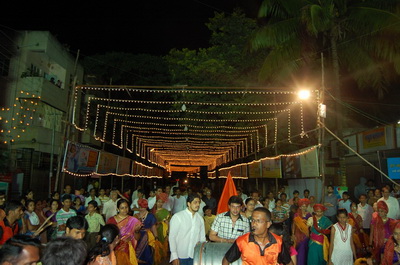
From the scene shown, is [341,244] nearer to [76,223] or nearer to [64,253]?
[76,223]

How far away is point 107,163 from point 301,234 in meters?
10.0

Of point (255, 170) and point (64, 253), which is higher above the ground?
→ point (255, 170)

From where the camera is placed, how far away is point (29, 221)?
23.8 feet

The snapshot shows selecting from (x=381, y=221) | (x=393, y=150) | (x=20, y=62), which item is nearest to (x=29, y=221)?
(x=381, y=221)

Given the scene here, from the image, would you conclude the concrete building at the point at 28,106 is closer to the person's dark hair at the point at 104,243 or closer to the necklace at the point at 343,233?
the person's dark hair at the point at 104,243

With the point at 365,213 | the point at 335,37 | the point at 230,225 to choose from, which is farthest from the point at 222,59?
the point at 230,225

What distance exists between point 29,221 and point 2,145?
10433 mm

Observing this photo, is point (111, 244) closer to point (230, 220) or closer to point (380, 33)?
point (230, 220)

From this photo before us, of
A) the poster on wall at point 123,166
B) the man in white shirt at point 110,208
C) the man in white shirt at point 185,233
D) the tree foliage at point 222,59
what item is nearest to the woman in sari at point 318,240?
the man in white shirt at point 185,233

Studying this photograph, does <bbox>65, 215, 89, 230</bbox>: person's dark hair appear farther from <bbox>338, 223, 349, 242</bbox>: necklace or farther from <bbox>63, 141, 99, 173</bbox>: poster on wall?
<bbox>63, 141, 99, 173</bbox>: poster on wall

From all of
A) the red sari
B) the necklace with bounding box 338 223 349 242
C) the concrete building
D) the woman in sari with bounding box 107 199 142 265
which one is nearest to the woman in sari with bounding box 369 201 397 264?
the necklace with bounding box 338 223 349 242

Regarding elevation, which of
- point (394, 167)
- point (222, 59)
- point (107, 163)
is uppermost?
point (222, 59)

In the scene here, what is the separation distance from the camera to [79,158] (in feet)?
37.2

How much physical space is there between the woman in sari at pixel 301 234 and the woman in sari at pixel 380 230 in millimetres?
1273
